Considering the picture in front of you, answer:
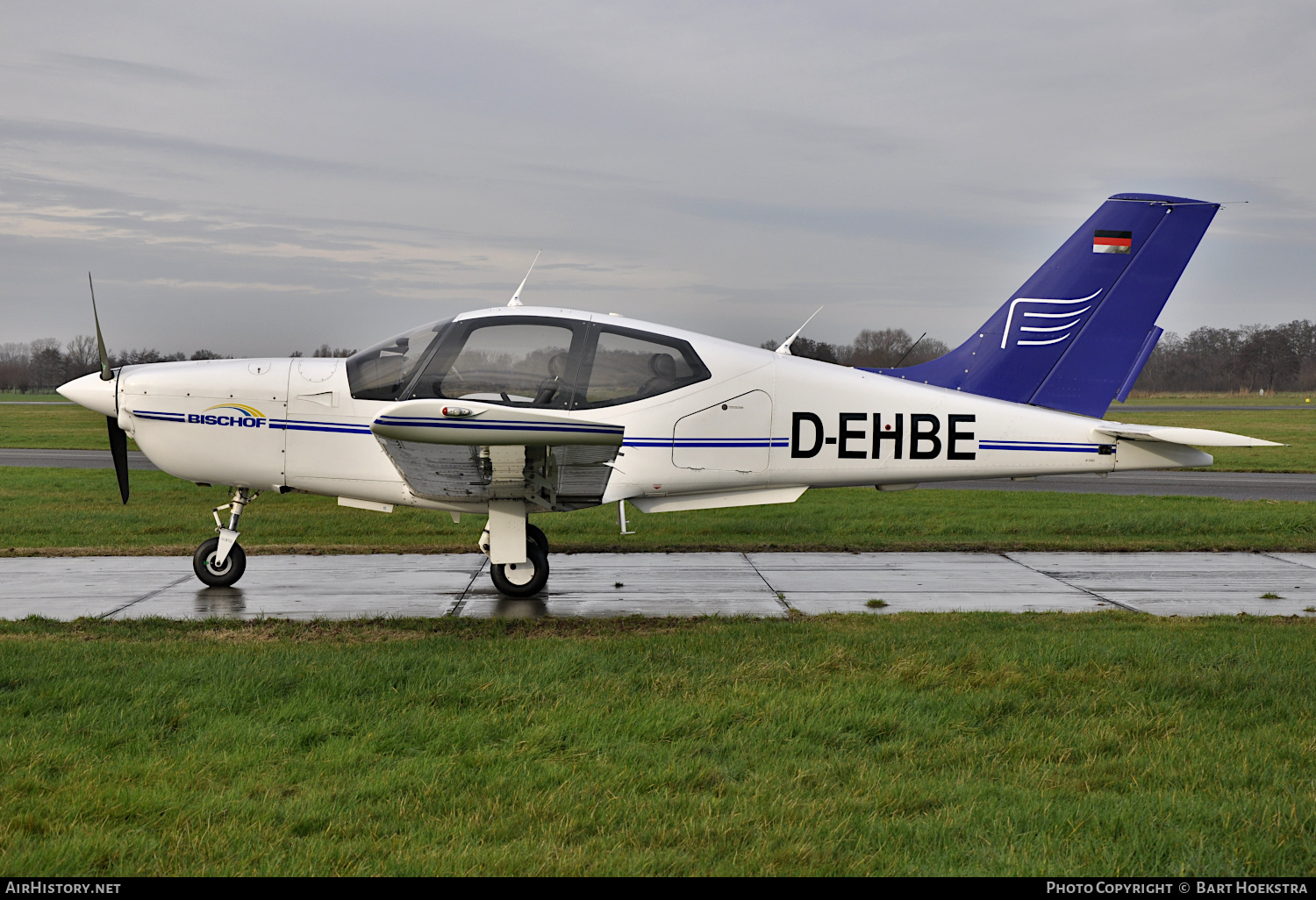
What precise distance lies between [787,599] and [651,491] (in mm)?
1548

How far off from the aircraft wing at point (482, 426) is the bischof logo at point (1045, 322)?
4.51 m

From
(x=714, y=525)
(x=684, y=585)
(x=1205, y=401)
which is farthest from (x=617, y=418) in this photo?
→ (x=1205, y=401)

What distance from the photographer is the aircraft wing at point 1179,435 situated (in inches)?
322

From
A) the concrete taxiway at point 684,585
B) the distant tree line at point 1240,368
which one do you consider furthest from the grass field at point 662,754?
the distant tree line at point 1240,368

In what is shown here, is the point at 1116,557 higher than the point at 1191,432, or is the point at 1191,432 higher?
the point at 1191,432

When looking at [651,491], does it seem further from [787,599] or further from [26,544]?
[26,544]

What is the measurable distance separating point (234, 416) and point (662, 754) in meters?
5.57

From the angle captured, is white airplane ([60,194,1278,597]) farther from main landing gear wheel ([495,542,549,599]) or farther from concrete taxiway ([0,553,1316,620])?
concrete taxiway ([0,553,1316,620])

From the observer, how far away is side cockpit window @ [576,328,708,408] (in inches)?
318

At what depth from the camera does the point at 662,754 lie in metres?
4.34

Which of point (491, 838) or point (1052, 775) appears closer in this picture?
point (491, 838)

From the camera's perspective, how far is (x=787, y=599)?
8500mm

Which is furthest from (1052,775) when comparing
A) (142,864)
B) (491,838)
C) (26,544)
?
(26,544)

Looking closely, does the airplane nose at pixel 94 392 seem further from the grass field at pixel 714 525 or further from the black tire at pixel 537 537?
the black tire at pixel 537 537
